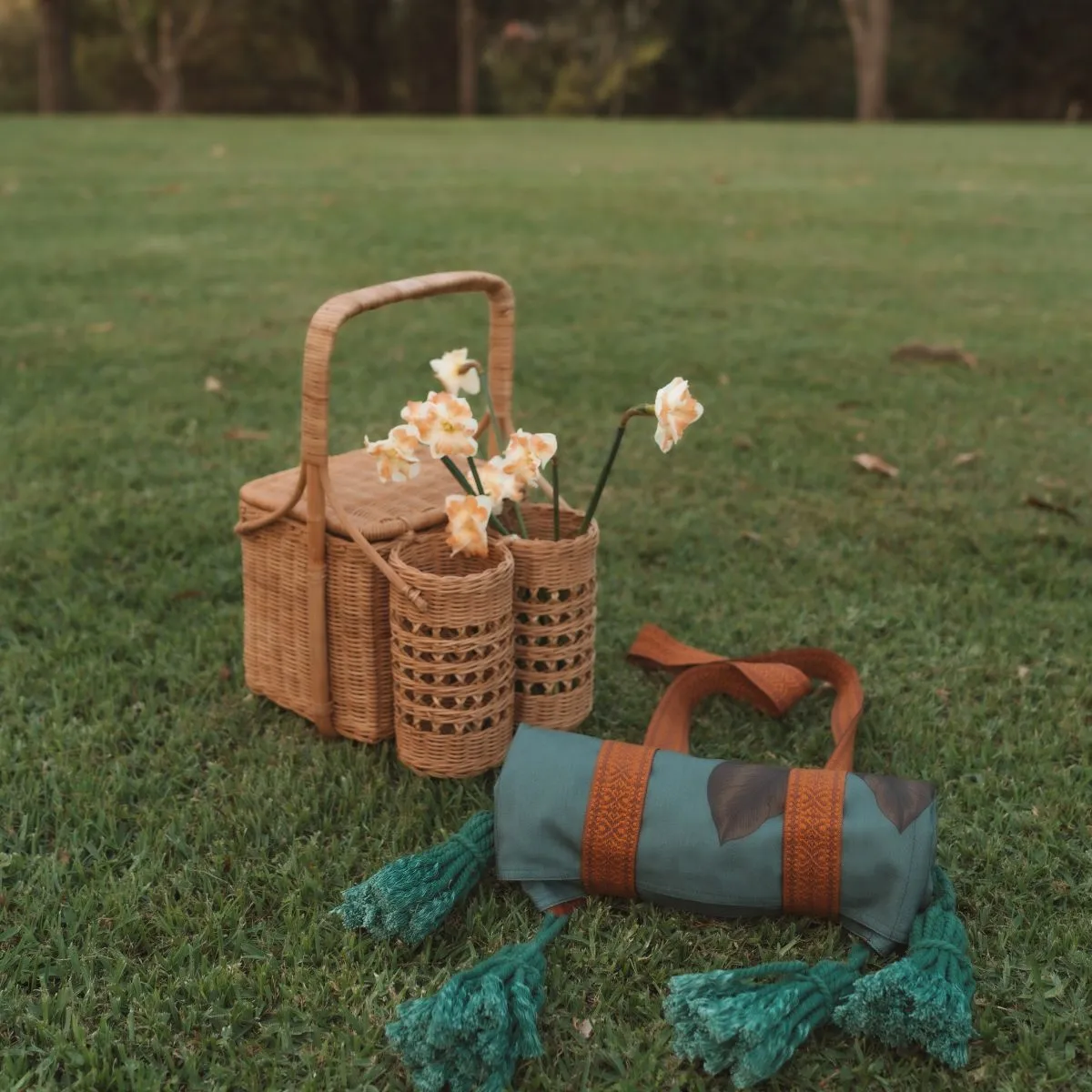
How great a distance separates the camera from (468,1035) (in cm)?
155

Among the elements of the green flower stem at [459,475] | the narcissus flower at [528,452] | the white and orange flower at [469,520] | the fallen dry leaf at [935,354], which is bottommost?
the fallen dry leaf at [935,354]

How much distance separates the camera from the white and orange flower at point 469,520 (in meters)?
2.05

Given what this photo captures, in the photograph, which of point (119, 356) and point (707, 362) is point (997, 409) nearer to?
point (707, 362)

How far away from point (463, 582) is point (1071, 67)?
30.5 metres

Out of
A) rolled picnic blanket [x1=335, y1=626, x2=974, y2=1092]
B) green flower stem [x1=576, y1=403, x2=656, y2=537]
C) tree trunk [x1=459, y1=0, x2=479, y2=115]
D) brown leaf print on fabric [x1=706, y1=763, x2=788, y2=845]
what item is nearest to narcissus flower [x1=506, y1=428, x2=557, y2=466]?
green flower stem [x1=576, y1=403, x2=656, y2=537]

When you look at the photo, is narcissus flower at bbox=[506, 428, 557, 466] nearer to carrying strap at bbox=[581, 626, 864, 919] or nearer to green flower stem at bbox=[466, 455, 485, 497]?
green flower stem at bbox=[466, 455, 485, 497]

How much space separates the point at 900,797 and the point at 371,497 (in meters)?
1.08

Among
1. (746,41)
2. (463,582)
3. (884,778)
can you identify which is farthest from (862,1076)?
(746,41)

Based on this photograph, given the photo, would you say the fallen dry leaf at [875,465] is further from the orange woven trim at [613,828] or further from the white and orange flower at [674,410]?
the orange woven trim at [613,828]

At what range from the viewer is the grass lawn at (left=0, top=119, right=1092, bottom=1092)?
67.1 inches

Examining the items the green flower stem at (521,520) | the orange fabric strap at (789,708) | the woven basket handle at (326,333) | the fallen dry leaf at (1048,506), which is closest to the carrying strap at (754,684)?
the orange fabric strap at (789,708)

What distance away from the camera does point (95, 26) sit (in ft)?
99.3

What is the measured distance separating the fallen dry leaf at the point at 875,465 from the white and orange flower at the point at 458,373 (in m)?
1.91

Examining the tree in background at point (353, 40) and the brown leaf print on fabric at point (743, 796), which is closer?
the brown leaf print on fabric at point (743, 796)
